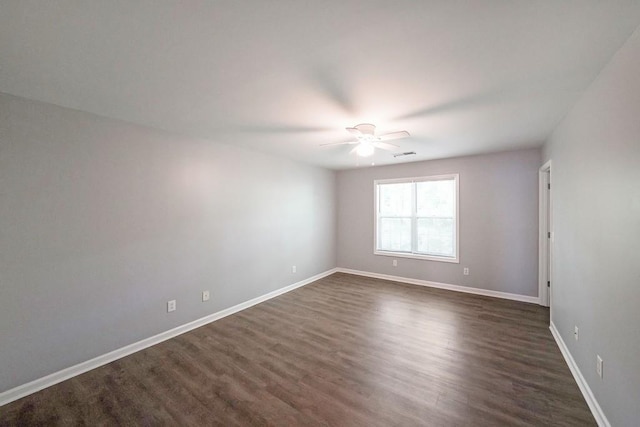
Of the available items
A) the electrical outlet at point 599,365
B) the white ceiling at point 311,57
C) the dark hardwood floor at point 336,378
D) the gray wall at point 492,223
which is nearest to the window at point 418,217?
the gray wall at point 492,223

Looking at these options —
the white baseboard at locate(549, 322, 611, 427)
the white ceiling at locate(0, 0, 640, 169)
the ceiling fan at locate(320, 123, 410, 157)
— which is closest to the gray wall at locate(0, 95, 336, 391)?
the white ceiling at locate(0, 0, 640, 169)

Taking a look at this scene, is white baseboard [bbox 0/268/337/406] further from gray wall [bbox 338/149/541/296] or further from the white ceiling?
gray wall [bbox 338/149/541/296]

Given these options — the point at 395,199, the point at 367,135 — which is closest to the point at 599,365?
the point at 367,135

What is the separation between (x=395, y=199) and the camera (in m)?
5.28

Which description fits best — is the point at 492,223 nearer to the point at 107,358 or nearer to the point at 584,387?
the point at 584,387

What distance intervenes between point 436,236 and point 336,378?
3.54 meters

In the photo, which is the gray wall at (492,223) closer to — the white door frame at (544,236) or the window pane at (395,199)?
the white door frame at (544,236)

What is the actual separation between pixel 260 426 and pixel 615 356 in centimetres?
232

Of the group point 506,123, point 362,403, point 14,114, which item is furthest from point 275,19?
point 506,123

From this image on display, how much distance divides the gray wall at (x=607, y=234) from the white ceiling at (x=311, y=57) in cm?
24

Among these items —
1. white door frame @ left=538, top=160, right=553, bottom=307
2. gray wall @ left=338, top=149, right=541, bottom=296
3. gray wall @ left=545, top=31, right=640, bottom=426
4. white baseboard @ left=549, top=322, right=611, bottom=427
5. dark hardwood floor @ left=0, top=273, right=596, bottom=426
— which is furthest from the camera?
gray wall @ left=338, top=149, right=541, bottom=296

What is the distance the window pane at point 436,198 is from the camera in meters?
4.64

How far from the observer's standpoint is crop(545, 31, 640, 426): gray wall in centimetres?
135

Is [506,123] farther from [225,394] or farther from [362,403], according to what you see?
[225,394]
